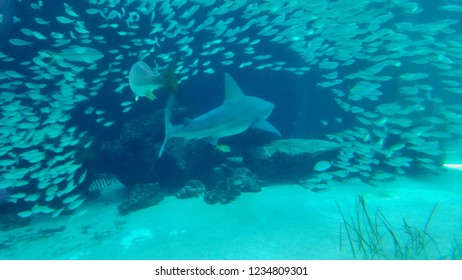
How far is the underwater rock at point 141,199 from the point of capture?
7.25 meters

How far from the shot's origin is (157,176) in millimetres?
9141

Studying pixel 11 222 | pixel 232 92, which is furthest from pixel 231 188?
pixel 11 222

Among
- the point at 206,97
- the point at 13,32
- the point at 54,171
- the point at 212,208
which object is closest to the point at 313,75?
the point at 206,97

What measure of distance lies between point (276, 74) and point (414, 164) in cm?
755

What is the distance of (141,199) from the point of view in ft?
24.3

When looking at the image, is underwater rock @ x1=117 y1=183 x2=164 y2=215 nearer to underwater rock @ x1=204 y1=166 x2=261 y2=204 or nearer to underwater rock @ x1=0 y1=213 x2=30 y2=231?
underwater rock @ x1=204 y1=166 x2=261 y2=204

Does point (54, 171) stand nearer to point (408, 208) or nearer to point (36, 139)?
point (36, 139)

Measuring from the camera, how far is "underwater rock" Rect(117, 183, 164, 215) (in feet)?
23.8

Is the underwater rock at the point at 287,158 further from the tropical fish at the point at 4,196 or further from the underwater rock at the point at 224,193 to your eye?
the tropical fish at the point at 4,196

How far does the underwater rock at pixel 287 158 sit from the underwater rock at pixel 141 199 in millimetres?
3297

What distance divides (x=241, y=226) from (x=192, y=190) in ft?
9.53

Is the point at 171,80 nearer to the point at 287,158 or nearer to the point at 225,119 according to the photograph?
the point at 225,119

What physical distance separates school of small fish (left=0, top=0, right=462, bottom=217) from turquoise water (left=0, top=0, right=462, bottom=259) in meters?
0.08
